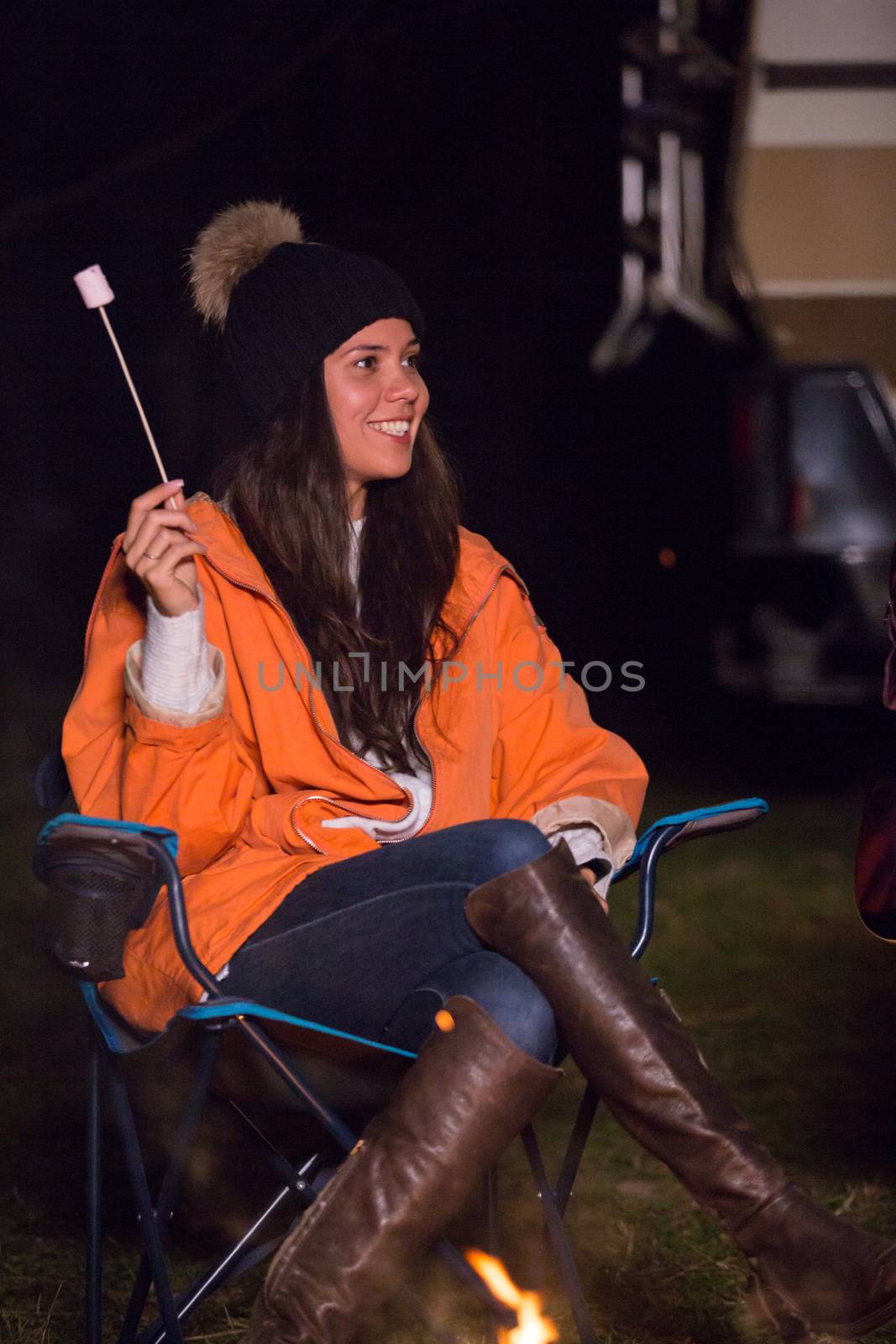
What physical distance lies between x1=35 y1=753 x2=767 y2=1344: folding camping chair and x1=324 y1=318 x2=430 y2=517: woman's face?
659 millimetres

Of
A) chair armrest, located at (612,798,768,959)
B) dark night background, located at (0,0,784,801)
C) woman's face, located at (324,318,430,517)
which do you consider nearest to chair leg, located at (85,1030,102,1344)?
chair armrest, located at (612,798,768,959)

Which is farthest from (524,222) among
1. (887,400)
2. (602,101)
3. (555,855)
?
(555,855)

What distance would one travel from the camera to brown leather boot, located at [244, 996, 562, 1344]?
1.72 metres

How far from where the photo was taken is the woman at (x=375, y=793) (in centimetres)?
177

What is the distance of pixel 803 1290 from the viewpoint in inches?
71.2

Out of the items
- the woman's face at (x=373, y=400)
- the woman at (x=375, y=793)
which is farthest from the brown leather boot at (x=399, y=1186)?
the woman's face at (x=373, y=400)

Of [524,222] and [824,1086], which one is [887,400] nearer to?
[824,1086]

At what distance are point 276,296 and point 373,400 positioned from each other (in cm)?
19

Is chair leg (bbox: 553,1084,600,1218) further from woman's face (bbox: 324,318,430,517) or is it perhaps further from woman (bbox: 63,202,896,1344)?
woman's face (bbox: 324,318,430,517)

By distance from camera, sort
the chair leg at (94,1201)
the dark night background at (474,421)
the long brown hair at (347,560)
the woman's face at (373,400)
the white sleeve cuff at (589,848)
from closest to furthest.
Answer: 1. the chair leg at (94,1201)
2. the white sleeve cuff at (589,848)
3. the long brown hair at (347,560)
4. the woman's face at (373,400)
5. the dark night background at (474,421)

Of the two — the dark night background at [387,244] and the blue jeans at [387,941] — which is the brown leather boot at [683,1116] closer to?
the blue jeans at [387,941]

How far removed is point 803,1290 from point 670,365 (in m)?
4.72

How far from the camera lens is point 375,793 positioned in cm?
215

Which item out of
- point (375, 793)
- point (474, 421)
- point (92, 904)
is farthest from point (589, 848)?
point (474, 421)
